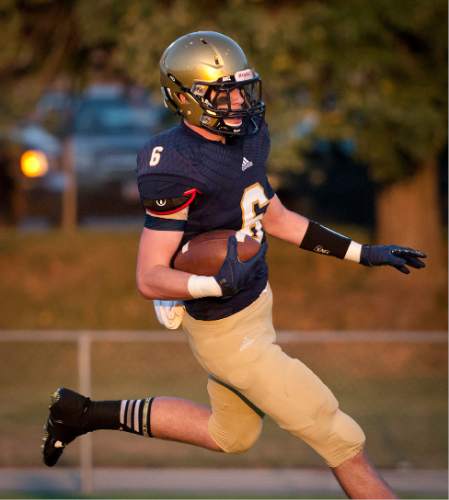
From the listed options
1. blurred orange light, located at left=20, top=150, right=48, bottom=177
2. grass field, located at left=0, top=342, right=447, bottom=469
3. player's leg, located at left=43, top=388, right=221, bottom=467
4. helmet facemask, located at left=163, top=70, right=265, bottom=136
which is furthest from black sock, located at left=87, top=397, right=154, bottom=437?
blurred orange light, located at left=20, top=150, right=48, bottom=177

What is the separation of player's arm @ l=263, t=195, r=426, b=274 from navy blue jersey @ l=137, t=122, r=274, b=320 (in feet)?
1.09

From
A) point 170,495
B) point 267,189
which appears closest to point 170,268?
point 267,189

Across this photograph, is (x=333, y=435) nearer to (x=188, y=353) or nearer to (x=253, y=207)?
(x=253, y=207)

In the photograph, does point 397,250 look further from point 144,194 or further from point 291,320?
point 291,320

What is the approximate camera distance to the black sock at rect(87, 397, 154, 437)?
4629mm

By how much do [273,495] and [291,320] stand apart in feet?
15.5

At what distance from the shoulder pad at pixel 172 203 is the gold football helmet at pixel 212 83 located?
0.96 feet

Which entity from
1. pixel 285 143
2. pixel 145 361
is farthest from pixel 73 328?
pixel 285 143

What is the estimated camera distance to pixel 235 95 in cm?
432

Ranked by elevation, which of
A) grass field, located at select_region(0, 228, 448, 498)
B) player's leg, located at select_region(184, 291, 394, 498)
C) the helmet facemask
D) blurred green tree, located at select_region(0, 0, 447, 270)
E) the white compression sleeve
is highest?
the helmet facemask

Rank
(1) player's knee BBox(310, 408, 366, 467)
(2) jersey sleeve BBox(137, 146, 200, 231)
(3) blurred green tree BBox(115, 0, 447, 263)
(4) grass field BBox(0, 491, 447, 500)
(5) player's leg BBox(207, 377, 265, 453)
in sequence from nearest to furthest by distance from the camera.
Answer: (2) jersey sleeve BBox(137, 146, 200, 231) < (1) player's knee BBox(310, 408, 366, 467) < (5) player's leg BBox(207, 377, 265, 453) < (4) grass field BBox(0, 491, 447, 500) < (3) blurred green tree BBox(115, 0, 447, 263)

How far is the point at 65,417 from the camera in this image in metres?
4.67

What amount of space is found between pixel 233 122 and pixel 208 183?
0.95 feet

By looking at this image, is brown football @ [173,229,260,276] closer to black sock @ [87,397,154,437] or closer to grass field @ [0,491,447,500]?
black sock @ [87,397,154,437]
